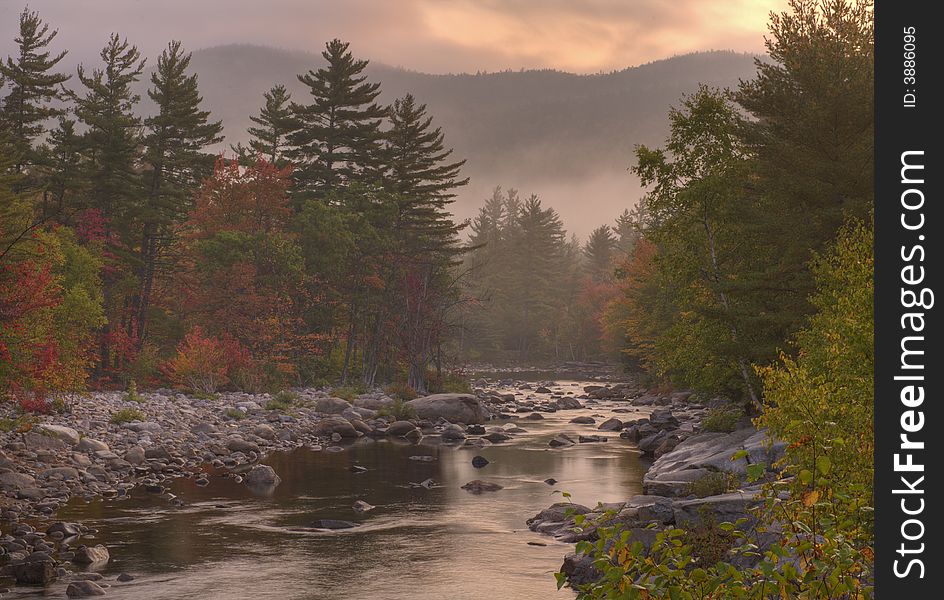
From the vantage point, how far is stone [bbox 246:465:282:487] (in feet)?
84.9

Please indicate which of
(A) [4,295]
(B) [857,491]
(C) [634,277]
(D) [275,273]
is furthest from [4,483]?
(C) [634,277]

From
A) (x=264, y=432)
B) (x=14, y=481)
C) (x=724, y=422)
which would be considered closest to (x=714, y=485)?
(x=724, y=422)

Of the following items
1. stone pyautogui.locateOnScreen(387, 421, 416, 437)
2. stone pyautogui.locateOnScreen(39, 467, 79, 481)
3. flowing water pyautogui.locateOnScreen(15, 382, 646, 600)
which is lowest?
flowing water pyautogui.locateOnScreen(15, 382, 646, 600)

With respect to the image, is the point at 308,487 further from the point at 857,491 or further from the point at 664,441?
the point at 857,491

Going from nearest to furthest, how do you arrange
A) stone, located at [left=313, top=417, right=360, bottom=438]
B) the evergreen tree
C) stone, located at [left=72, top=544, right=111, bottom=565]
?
1. stone, located at [left=72, top=544, right=111, bottom=565]
2. stone, located at [left=313, top=417, right=360, bottom=438]
3. the evergreen tree

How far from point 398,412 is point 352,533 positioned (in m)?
22.7

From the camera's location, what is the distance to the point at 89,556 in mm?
16906

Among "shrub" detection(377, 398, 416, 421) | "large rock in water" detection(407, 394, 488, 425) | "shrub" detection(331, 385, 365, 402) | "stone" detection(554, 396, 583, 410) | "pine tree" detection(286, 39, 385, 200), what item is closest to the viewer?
"shrub" detection(377, 398, 416, 421)

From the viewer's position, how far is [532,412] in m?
49.7

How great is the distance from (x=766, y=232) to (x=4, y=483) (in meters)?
22.7

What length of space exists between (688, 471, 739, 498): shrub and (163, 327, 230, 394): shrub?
2971 cm

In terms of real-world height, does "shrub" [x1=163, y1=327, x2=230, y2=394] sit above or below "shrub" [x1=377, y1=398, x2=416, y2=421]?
above

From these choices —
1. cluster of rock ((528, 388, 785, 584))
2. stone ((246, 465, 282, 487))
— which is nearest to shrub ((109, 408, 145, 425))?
stone ((246, 465, 282, 487))

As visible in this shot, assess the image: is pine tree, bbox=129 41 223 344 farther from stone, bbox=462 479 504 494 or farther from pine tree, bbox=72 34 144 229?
stone, bbox=462 479 504 494
